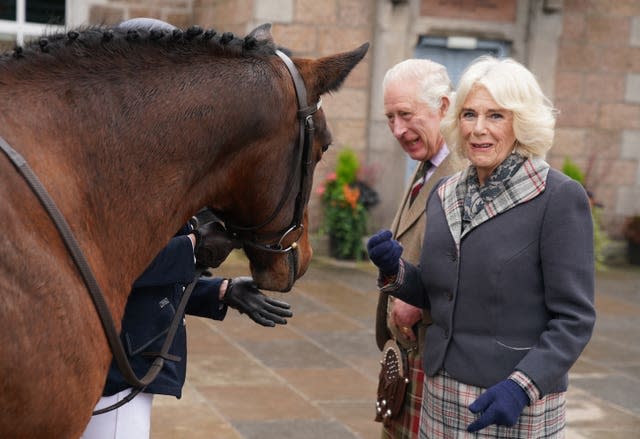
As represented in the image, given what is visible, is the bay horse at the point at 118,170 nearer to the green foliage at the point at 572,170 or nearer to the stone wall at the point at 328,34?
the stone wall at the point at 328,34

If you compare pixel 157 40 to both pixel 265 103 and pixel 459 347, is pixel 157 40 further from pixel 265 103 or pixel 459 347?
pixel 459 347

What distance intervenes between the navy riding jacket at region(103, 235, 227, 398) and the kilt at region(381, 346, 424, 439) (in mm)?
878

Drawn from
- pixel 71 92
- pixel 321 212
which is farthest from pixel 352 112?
pixel 71 92

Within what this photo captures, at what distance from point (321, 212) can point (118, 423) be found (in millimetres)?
7448

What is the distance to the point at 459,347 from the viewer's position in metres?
2.79

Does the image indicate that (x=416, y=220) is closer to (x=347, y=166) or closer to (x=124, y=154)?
(x=124, y=154)

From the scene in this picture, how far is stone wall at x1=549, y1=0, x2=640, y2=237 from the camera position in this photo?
34.6 ft

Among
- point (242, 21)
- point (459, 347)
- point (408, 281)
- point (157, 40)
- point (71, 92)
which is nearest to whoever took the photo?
point (71, 92)

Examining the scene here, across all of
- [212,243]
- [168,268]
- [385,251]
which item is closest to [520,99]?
[385,251]

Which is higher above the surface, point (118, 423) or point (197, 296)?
point (197, 296)

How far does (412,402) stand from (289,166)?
1.14m

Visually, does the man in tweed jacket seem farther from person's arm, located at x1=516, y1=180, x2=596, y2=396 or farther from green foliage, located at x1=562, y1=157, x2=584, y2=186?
green foliage, located at x1=562, y1=157, x2=584, y2=186

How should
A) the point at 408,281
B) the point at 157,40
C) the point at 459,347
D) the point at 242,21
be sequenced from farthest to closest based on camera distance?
the point at 242,21 < the point at 408,281 < the point at 459,347 < the point at 157,40

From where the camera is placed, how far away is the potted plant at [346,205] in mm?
9656
